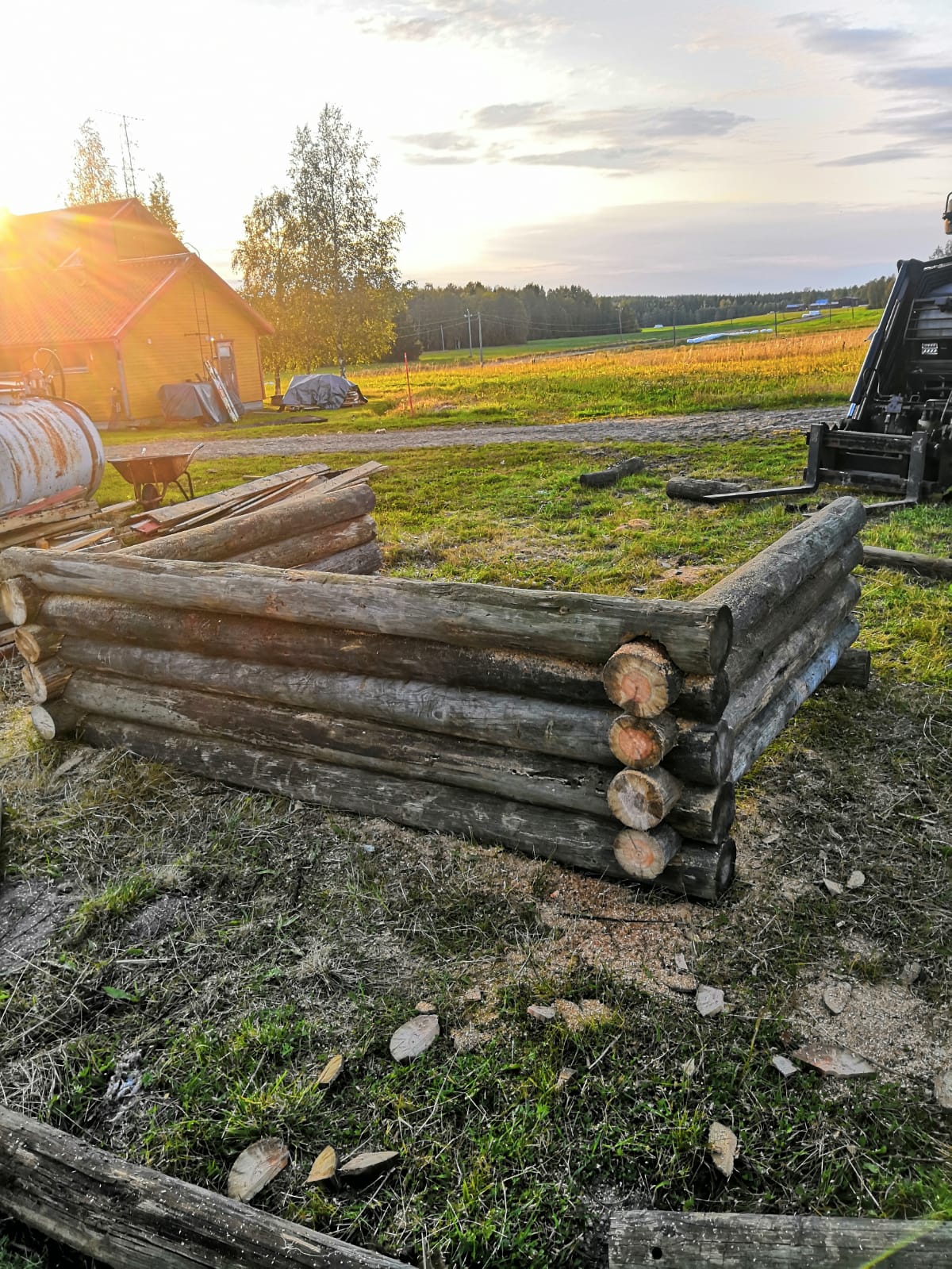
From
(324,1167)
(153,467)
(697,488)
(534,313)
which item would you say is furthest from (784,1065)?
(534,313)

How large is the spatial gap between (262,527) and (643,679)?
4.05 m

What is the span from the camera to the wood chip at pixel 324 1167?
98.5 inches

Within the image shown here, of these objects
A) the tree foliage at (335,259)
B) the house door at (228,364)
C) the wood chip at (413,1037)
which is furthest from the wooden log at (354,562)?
the tree foliage at (335,259)

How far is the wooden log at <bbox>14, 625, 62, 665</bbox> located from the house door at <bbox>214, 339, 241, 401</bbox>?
28.6 metres

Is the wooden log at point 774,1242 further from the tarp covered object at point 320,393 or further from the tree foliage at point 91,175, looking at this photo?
the tree foliage at point 91,175

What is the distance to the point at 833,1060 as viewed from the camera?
2793mm

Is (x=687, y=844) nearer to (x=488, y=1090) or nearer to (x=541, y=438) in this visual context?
(x=488, y=1090)

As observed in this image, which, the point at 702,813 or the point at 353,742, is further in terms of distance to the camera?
the point at 353,742

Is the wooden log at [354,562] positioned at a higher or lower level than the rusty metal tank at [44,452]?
lower

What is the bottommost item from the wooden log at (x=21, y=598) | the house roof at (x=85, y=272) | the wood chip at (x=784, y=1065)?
the wood chip at (x=784, y=1065)

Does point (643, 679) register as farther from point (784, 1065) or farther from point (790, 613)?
Result: point (790, 613)

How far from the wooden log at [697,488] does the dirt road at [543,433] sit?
5098 millimetres

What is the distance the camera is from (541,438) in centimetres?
1753

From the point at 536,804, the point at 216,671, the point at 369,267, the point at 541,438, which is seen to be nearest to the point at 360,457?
the point at 541,438
